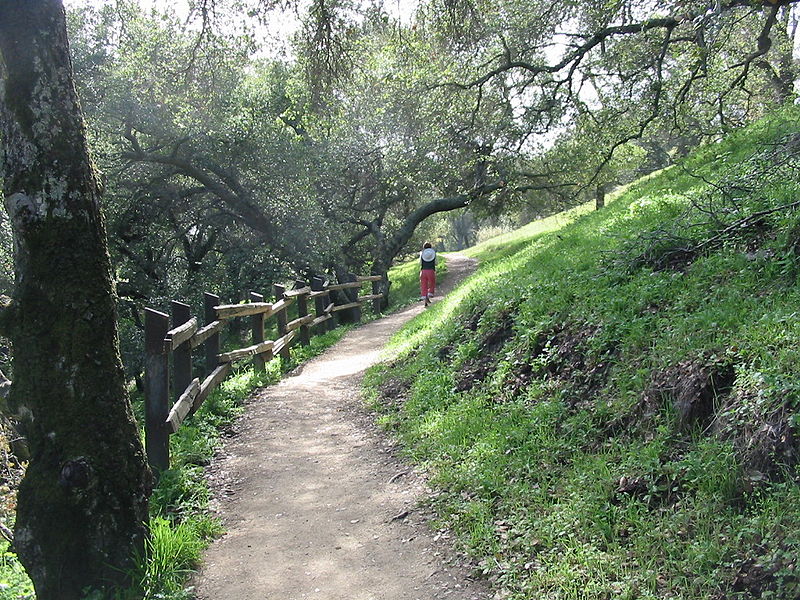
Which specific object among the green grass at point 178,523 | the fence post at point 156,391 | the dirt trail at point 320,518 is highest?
the fence post at point 156,391

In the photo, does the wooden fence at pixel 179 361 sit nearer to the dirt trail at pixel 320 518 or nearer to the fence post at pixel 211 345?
the fence post at pixel 211 345

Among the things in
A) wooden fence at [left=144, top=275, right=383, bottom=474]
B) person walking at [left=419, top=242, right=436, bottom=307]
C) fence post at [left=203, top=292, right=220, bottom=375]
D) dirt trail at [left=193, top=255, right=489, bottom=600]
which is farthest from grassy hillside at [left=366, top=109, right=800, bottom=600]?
person walking at [left=419, top=242, right=436, bottom=307]

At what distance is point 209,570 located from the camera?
4418 mm

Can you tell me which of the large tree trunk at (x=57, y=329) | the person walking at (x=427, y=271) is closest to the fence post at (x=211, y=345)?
the large tree trunk at (x=57, y=329)

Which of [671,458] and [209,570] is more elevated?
[671,458]

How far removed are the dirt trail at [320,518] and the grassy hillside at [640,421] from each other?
12.5 inches

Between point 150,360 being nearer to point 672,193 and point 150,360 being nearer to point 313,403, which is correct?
point 313,403

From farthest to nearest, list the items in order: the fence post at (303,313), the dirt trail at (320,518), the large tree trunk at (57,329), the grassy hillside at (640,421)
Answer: the fence post at (303,313) < the dirt trail at (320,518) < the large tree trunk at (57,329) < the grassy hillside at (640,421)

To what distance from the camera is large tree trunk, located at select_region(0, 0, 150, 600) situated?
3871 mm

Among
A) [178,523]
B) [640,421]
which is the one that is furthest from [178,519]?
[640,421]

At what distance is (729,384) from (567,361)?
179cm

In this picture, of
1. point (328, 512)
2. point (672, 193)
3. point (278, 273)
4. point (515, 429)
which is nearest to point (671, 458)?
point (515, 429)

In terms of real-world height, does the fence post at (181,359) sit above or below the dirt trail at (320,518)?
above

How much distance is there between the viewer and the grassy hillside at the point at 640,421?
3.33 meters
